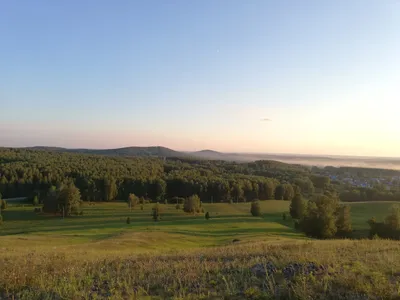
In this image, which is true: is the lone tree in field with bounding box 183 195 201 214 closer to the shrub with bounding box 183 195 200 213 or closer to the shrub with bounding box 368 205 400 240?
the shrub with bounding box 183 195 200 213

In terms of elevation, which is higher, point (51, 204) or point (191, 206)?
point (191, 206)

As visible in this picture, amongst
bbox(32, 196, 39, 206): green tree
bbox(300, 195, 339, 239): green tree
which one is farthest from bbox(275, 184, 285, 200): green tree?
bbox(32, 196, 39, 206): green tree

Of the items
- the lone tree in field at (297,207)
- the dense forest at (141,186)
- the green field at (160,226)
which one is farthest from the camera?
the dense forest at (141,186)

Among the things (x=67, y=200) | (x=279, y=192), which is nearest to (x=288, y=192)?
(x=279, y=192)

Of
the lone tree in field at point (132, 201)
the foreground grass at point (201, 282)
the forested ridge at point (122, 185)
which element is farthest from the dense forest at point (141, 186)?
the foreground grass at point (201, 282)

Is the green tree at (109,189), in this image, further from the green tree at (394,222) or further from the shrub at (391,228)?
the green tree at (394,222)

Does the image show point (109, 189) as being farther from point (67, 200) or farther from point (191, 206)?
point (191, 206)

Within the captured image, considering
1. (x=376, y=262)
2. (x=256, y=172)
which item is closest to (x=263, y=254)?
(x=376, y=262)

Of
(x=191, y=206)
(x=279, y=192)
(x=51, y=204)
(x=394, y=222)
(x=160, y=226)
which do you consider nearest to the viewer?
(x=394, y=222)

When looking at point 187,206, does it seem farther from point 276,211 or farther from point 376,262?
point 376,262

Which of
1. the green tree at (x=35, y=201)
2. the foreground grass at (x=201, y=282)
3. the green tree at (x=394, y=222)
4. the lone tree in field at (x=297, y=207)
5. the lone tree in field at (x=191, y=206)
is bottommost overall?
the green tree at (x=35, y=201)

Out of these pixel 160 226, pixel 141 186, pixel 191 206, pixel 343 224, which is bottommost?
pixel 191 206
